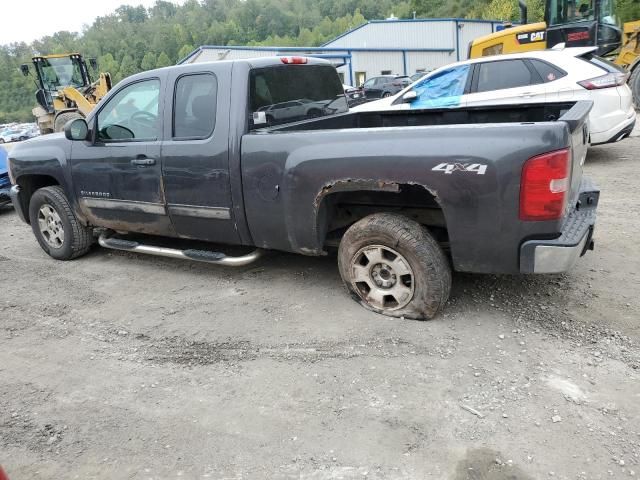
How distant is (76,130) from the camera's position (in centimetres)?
480

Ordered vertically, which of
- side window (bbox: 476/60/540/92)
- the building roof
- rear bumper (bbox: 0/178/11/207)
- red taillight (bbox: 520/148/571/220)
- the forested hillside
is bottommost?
rear bumper (bbox: 0/178/11/207)

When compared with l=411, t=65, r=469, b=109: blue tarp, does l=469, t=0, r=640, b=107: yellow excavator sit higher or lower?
higher

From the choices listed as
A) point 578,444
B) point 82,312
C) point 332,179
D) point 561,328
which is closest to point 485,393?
point 578,444

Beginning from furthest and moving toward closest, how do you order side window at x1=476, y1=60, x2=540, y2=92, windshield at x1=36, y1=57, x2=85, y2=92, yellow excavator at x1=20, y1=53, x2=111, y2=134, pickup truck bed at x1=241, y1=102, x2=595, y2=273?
windshield at x1=36, y1=57, x2=85, y2=92 → yellow excavator at x1=20, y1=53, x2=111, y2=134 → side window at x1=476, y1=60, x2=540, y2=92 → pickup truck bed at x1=241, y1=102, x2=595, y2=273

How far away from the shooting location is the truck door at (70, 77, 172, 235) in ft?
14.7

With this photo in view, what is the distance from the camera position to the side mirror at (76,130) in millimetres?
4789

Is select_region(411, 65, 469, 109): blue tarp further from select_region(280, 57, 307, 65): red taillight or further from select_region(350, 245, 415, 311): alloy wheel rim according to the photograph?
select_region(350, 245, 415, 311): alloy wheel rim

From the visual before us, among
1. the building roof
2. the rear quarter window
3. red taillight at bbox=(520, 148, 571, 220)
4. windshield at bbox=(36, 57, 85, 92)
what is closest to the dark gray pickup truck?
red taillight at bbox=(520, 148, 571, 220)

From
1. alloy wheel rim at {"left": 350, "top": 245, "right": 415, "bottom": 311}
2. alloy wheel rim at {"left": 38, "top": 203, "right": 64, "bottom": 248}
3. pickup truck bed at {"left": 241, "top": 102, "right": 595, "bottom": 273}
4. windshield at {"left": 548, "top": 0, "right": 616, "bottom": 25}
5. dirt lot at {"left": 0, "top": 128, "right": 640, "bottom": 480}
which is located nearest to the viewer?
dirt lot at {"left": 0, "top": 128, "right": 640, "bottom": 480}

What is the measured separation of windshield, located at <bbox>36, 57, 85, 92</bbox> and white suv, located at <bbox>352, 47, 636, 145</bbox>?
15979mm

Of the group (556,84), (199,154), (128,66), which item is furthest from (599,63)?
(128,66)

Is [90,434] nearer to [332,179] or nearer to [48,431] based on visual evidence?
[48,431]

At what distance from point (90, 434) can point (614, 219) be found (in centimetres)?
515

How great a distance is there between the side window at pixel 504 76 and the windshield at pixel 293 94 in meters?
3.53
